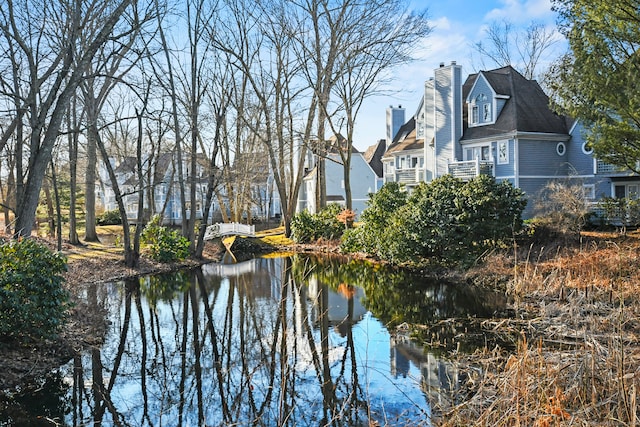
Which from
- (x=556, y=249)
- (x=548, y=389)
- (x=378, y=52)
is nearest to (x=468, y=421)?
(x=548, y=389)

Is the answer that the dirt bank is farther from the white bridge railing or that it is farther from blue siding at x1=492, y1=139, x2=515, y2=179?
blue siding at x1=492, y1=139, x2=515, y2=179

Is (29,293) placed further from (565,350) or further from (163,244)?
(163,244)

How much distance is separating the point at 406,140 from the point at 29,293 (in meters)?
30.5

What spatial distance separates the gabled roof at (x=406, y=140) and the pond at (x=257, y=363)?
19.9 m

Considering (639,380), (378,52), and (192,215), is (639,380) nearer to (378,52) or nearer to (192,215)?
(192,215)

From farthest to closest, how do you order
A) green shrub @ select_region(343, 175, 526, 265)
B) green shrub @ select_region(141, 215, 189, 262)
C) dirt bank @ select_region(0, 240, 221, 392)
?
green shrub @ select_region(141, 215, 189, 262) < green shrub @ select_region(343, 175, 526, 265) < dirt bank @ select_region(0, 240, 221, 392)

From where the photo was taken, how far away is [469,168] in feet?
96.7

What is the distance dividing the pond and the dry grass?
2.37 ft

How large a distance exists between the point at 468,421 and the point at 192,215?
730 inches

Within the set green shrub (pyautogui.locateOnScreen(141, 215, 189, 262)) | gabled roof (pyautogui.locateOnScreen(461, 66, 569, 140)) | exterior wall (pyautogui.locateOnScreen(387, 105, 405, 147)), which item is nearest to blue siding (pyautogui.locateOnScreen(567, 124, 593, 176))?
gabled roof (pyautogui.locateOnScreen(461, 66, 569, 140))

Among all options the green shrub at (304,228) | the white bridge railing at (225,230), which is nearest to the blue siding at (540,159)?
the green shrub at (304,228)

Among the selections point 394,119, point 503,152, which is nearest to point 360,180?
point 394,119

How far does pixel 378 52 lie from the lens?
93.4ft

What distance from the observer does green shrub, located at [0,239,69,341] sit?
8.38m
